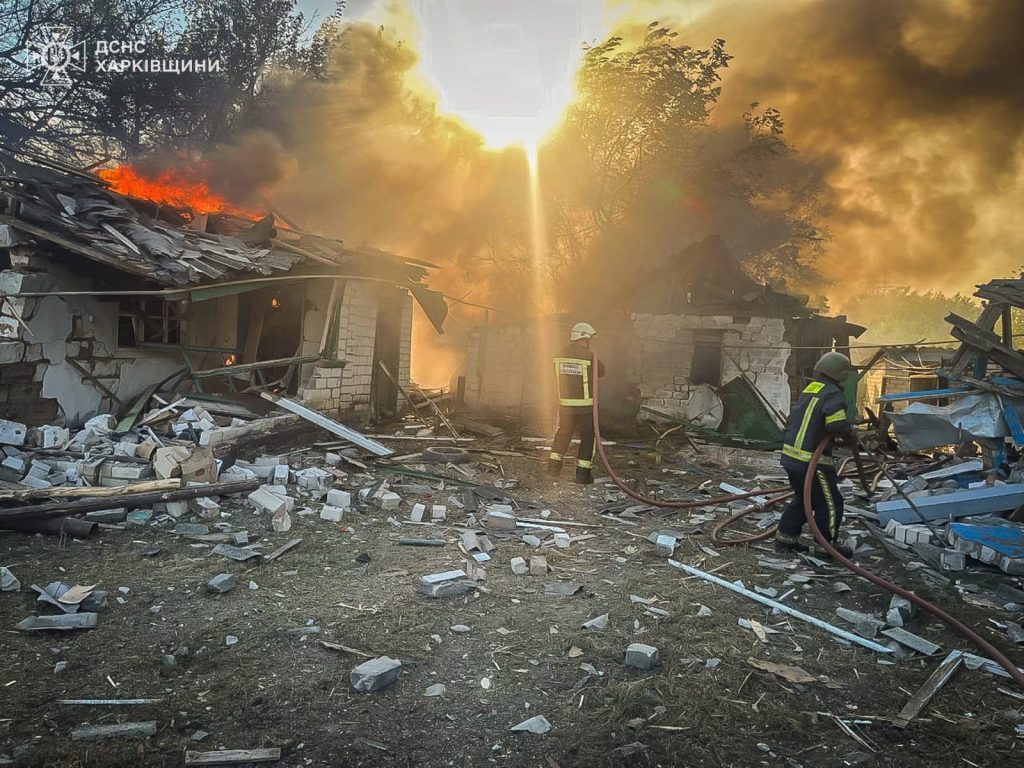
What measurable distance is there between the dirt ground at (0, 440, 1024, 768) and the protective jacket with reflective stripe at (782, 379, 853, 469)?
104 centimetres

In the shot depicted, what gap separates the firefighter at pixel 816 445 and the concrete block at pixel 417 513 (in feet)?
11.8

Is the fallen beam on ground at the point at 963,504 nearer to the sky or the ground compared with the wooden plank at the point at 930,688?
nearer to the sky

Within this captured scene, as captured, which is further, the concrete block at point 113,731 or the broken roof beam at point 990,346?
the broken roof beam at point 990,346

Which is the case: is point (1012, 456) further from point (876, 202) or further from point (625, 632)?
point (876, 202)

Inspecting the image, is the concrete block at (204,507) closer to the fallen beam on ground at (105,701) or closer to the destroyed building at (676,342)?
the fallen beam on ground at (105,701)

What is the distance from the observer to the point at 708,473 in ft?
30.5

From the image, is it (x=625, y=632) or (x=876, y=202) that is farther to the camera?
(x=876, y=202)

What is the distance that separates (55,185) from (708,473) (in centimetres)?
1014

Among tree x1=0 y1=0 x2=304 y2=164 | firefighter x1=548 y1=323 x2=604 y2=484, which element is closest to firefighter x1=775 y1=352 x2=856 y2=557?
firefighter x1=548 y1=323 x2=604 y2=484

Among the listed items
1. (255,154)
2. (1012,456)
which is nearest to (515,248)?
(255,154)

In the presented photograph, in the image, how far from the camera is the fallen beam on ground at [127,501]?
489 cm

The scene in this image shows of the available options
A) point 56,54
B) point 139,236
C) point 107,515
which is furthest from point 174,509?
point 56,54

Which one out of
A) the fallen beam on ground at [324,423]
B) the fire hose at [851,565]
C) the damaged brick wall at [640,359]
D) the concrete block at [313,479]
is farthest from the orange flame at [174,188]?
the fire hose at [851,565]

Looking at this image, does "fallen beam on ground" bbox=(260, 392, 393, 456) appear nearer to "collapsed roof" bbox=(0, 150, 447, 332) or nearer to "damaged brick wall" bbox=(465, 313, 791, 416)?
"collapsed roof" bbox=(0, 150, 447, 332)
